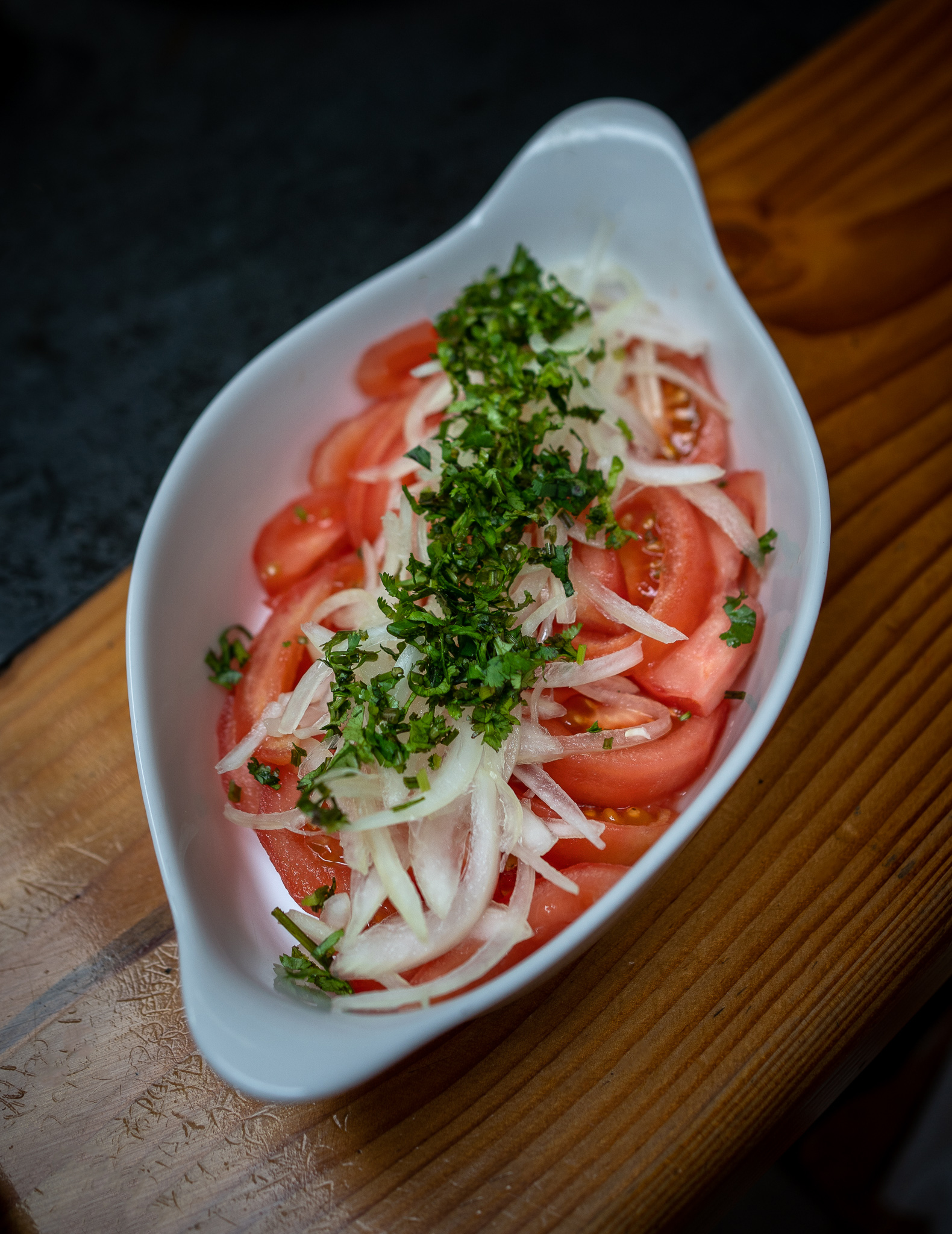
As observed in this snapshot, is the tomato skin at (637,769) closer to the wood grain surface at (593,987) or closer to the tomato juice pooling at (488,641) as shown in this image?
the tomato juice pooling at (488,641)

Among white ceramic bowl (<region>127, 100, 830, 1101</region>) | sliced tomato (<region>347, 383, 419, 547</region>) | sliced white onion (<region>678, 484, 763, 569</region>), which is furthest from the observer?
sliced tomato (<region>347, 383, 419, 547</region>)

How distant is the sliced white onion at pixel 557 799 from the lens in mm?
1377

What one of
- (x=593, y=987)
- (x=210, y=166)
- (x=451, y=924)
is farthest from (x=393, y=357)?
(x=210, y=166)

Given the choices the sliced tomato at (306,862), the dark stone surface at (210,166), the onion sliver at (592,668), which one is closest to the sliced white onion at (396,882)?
the sliced tomato at (306,862)

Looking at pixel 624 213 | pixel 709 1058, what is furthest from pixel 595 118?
pixel 709 1058

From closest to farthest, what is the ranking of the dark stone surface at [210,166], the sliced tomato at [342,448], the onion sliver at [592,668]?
the onion sliver at [592,668]
the sliced tomato at [342,448]
the dark stone surface at [210,166]

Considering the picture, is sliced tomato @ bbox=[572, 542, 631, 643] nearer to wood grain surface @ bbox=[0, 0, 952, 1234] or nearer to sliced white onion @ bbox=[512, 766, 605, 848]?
sliced white onion @ bbox=[512, 766, 605, 848]

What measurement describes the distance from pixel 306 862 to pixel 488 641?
0.46 meters

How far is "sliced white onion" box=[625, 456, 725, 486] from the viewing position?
1698mm

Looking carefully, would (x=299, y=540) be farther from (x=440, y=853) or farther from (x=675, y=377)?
(x=675, y=377)

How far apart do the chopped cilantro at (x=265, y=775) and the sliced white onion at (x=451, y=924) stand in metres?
0.31

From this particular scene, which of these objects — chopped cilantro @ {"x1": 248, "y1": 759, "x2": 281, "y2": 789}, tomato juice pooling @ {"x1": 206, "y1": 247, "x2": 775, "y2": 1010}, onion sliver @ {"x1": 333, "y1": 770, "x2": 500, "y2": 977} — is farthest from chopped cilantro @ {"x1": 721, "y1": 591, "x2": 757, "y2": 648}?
chopped cilantro @ {"x1": 248, "y1": 759, "x2": 281, "y2": 789}

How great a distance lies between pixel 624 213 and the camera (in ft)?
6.65

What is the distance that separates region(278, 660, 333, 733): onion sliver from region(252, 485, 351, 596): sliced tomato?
1.30ft
